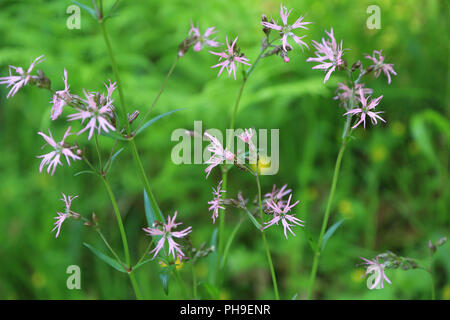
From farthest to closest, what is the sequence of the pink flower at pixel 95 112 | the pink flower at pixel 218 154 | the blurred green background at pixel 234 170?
the blurred green background at pixel 234 170, the pink flower at pixel 218 154, the pink flower at pixel 95 112

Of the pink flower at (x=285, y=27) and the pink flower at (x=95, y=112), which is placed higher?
the pink flower at (x=285, y=27)

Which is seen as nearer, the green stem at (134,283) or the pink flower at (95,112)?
the pink flower at (95,112)

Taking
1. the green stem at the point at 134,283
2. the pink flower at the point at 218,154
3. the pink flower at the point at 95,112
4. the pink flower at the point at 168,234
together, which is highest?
the pink flower at the point at 95,112

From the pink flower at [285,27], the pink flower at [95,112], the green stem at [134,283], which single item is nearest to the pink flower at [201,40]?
the pink flower at [285,27]

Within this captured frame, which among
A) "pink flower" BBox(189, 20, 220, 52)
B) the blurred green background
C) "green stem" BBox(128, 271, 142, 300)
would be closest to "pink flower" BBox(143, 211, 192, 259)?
"green stem" BBox(128, 271, 142, 300)

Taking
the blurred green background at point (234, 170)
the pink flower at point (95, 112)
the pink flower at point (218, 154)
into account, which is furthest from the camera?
the blurred green background at point (234, 170)

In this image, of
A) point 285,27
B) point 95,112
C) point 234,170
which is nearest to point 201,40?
point 285,27

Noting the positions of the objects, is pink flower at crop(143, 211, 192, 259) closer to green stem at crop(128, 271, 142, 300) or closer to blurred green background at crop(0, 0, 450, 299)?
green stem at crop(128, 271, 142, 300)

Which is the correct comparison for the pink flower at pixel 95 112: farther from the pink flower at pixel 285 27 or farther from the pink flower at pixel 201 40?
the pink flower at pixel 285 27
